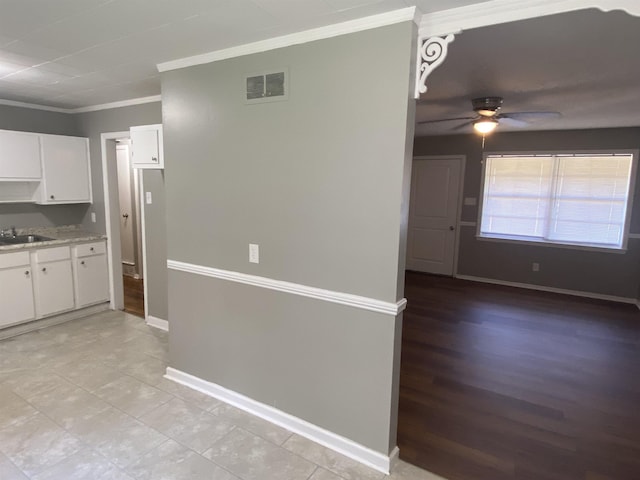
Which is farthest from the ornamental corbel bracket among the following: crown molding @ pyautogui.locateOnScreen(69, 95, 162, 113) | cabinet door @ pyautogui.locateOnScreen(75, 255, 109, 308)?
cabinet door @ pyautogui.locateOnScreen(75, 255, 109, 308)

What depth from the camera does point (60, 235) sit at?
438 centimetres

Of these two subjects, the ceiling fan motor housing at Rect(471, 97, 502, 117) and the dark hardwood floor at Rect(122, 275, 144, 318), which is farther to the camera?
the dark hardwood floor at Rect(122, 275, 144, 318)

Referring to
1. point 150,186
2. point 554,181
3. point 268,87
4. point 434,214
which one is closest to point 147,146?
point 150,186

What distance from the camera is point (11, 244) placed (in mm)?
3707

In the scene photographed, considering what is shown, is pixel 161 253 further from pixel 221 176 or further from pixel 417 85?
pixel 417 85

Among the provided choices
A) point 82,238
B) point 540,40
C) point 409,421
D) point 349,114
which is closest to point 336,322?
point 409,421

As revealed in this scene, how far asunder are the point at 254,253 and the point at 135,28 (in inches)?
56.5

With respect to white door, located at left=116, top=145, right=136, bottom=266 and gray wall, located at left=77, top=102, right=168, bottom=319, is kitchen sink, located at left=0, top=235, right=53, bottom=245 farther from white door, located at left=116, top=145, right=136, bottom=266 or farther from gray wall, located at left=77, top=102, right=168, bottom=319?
white door, located at left=116, top=145, right=136, bottom=266

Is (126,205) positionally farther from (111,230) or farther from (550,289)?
(550,289)

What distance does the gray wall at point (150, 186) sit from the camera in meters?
3.81

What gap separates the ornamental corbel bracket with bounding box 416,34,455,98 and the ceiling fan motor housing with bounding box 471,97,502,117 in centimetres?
193

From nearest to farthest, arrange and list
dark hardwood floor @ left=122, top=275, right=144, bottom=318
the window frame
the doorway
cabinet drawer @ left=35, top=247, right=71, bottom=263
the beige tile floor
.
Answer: the beige tile floor < cabinet drawer @ left=35, top=247, right=71, bottom=263 < dark hardwood floor @ left=122, top=275, right=144, bottom=318 < the window frame < the doorway

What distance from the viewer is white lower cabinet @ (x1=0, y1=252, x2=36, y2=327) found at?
3613 mm

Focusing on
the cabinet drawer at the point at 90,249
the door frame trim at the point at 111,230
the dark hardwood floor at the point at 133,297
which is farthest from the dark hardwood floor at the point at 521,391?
the cabinet drawer at the point at 90,249
